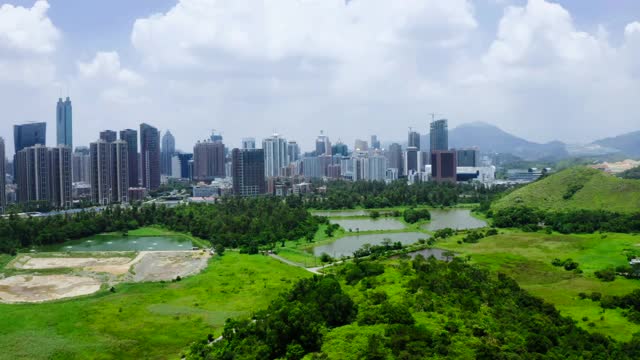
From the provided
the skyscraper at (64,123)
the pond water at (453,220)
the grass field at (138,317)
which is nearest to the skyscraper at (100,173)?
the pond water at (453,220)

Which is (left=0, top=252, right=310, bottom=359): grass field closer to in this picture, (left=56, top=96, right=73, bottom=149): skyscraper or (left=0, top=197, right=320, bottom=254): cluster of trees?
(left=0, top=197, right=320, bottom=254): cluster of trees

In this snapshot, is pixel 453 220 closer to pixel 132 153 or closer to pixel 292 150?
pixel 132 153

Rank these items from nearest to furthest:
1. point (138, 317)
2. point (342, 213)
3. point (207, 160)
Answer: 1. point (138, 317)
2. point (342, 213)
3. point (207, 160)

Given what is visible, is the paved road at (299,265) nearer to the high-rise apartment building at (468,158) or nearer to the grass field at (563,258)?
the grass field at (563,258)

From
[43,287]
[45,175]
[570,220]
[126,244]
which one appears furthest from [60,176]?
[570,220]

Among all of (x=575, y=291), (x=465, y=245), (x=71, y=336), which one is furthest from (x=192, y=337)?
(x=465, y=245)

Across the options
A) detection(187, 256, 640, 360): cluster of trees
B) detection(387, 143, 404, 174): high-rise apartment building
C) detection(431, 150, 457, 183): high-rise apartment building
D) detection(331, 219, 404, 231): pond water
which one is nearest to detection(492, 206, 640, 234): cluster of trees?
detection(331, 219, 404, 231): pond water
